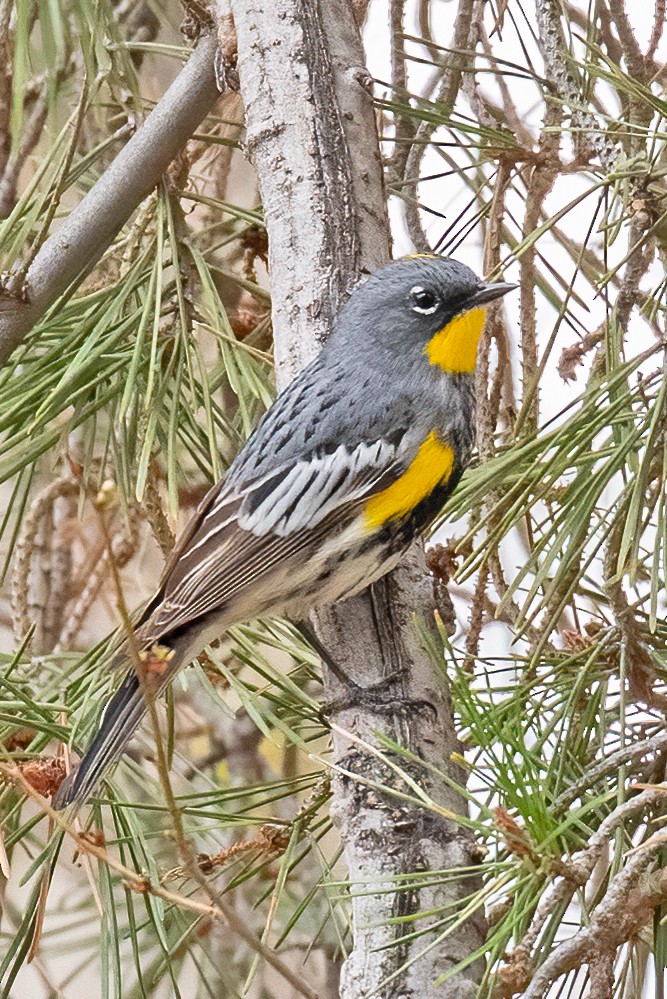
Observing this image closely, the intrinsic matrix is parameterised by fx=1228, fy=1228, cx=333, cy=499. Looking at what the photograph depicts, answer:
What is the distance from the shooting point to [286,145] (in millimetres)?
2062

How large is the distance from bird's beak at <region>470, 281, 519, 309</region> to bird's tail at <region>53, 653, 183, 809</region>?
2.72ft

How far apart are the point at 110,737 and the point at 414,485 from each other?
2.10 feet

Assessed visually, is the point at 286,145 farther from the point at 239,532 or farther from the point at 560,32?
the point at 239,532

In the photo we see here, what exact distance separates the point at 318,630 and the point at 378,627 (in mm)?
144

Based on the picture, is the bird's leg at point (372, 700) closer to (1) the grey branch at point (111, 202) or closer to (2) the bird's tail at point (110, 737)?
(2) the bird's tail at point (110, 737)

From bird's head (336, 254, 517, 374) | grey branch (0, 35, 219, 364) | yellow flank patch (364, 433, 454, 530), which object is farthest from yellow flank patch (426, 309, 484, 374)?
grey branch (0, 35, 219, 364)

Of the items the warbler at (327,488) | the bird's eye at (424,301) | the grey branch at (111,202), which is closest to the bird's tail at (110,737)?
the warbler at (327,488)

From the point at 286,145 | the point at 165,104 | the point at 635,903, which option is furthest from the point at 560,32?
the point at 635,903

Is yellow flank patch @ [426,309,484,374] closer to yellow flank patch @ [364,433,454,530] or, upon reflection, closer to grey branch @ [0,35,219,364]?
yellow flank patch @ [364,433,454,530]

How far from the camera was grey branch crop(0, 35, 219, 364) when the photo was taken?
1.91m

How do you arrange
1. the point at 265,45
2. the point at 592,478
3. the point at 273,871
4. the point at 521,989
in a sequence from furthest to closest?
1. the point at 273,871
2. the point at 265,45
3. the point at 592,478
4. the point at 521,989

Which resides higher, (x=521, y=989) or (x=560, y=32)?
(x=560, y=32)

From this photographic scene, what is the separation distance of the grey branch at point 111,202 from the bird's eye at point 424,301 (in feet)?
1.56

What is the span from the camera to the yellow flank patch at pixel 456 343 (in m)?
2.16
